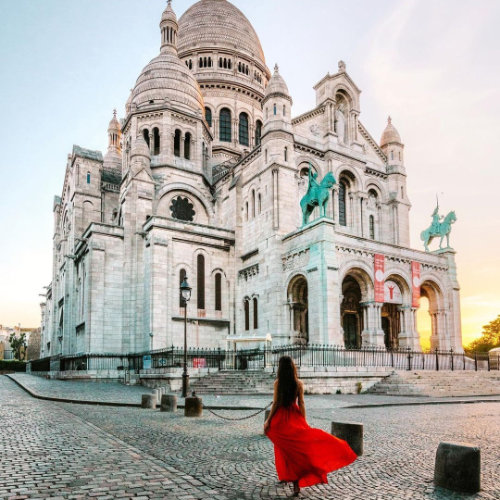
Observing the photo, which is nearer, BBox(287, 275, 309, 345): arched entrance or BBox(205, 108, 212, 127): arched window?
BBox(287, 275, 309, 345): arched entrance

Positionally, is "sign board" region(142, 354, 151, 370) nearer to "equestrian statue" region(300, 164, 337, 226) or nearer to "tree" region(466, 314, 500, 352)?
"equestrian statue" region(300, 164, 337, 226)

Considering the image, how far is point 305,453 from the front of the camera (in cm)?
571

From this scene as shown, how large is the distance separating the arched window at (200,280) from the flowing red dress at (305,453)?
2838 cm

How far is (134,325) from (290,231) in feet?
39.0

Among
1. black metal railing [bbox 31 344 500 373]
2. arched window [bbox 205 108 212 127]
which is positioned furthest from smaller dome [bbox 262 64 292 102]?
black metal railing [bbox 31 344 500 373]

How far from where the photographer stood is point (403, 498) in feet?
18.7

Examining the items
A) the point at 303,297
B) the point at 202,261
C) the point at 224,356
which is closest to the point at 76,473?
the point at 224,356

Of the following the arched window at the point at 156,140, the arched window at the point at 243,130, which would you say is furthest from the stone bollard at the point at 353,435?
the arched window at the point at 243,130

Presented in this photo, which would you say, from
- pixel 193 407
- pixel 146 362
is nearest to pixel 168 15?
pixel 146 362

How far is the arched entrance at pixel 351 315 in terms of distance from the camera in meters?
32.8

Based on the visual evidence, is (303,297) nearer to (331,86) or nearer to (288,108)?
(288,108)

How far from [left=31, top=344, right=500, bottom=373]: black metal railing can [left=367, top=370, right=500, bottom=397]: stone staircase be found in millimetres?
1262

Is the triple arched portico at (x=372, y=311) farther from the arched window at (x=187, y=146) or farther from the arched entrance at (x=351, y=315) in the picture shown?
the arched window at (x=187, y=146)

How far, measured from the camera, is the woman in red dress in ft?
18.7
